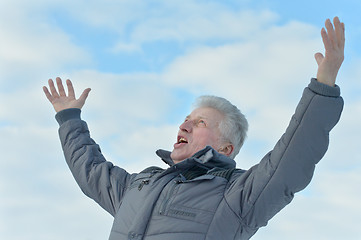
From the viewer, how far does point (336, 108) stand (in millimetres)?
3375

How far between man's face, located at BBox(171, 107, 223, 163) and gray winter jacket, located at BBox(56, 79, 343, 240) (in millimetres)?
322

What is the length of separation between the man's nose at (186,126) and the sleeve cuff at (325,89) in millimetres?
1545

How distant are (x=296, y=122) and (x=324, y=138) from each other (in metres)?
0.21

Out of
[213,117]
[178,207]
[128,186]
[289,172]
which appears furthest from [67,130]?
[289,172]

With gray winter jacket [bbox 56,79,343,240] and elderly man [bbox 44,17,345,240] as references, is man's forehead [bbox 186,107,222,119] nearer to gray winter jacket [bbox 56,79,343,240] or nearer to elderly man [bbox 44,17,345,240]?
elderly man [bbox 44,17,345,240]

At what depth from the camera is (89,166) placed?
16.1 feet

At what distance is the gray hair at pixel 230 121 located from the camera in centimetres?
472

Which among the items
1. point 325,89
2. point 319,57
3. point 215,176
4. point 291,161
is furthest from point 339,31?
point 215,176

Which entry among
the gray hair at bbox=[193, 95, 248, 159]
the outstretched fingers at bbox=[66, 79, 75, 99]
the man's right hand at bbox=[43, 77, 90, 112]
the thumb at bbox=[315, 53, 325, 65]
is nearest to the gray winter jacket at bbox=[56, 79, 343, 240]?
the thumb at bbox=[315, 53, 325, 65]

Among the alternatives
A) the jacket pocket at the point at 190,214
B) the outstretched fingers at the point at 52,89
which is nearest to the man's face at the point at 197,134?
the jacket pocket at the point at 190,214

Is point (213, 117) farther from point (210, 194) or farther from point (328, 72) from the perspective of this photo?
point (328, 72)

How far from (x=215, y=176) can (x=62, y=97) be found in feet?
7.15

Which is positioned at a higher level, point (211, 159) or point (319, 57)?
point (319, 57)

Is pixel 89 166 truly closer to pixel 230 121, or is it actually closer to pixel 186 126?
pixel 186 126
